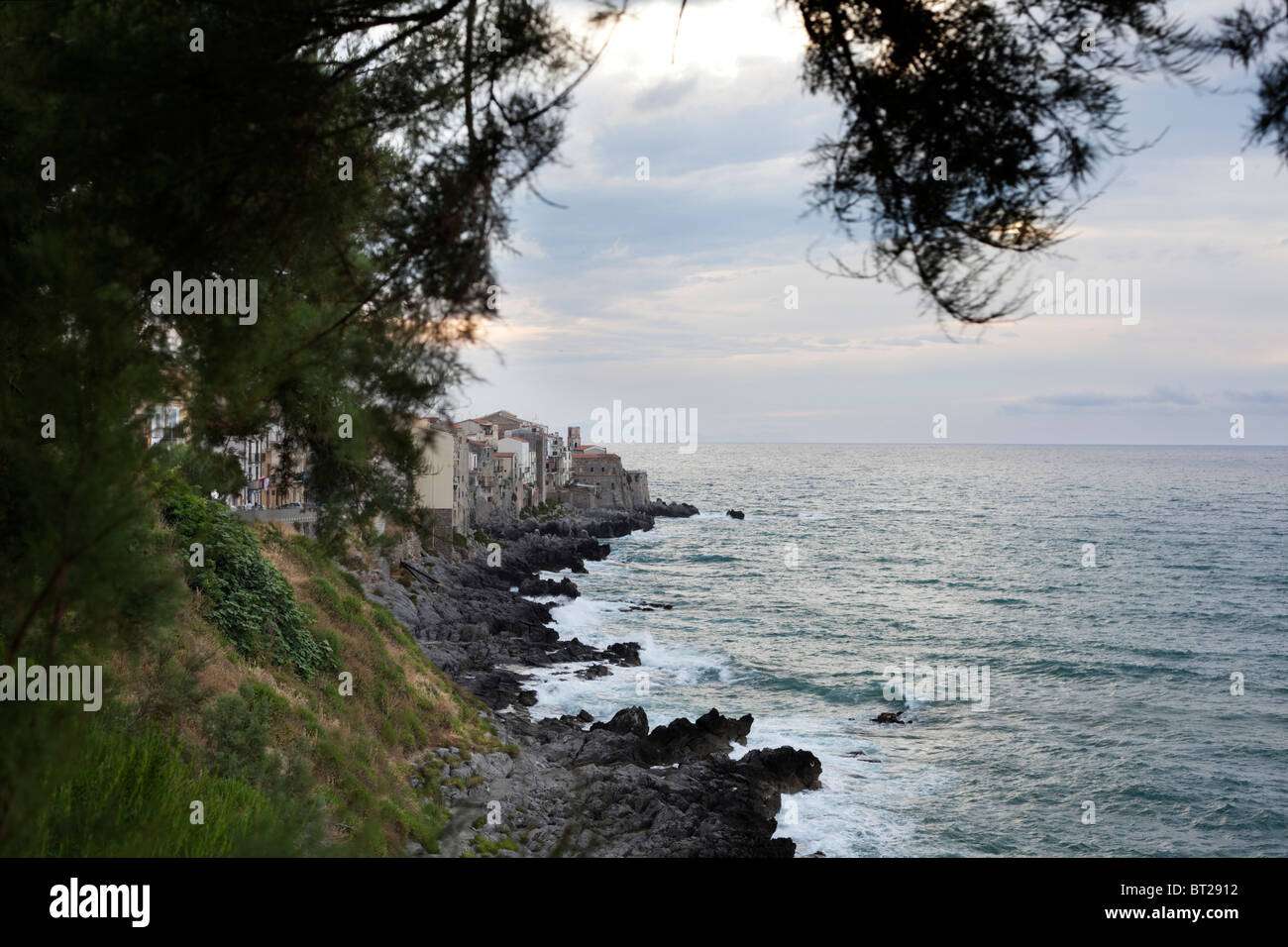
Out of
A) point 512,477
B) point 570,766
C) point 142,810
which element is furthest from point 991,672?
point 512,477

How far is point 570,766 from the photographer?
63.7ft

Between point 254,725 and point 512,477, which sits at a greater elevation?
point 512,477

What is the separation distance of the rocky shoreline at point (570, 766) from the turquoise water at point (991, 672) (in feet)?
4.28

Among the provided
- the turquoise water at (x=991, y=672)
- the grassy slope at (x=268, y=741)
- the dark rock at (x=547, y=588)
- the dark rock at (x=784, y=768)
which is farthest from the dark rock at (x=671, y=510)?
the dark rock at (x=784, y=768)

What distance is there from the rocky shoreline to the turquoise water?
1.31m

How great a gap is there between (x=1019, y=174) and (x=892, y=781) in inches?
835

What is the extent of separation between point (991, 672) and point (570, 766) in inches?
887

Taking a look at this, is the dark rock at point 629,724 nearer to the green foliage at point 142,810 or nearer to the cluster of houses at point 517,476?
the green foliage at point 142,810

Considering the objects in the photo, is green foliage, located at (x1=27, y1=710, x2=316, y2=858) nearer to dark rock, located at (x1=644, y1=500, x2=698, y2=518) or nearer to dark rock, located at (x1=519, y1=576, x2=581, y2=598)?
dark rock, located at (x1=519, y1=576, x2=581, y2=598)

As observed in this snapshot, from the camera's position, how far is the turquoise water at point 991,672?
68.1 feet

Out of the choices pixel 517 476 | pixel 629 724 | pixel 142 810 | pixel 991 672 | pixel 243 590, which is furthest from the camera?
pixel 517 476

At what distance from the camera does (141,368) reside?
4074 mm

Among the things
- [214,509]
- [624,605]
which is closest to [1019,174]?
[214,509]

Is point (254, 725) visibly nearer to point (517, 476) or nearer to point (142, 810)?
point (142, 810)
